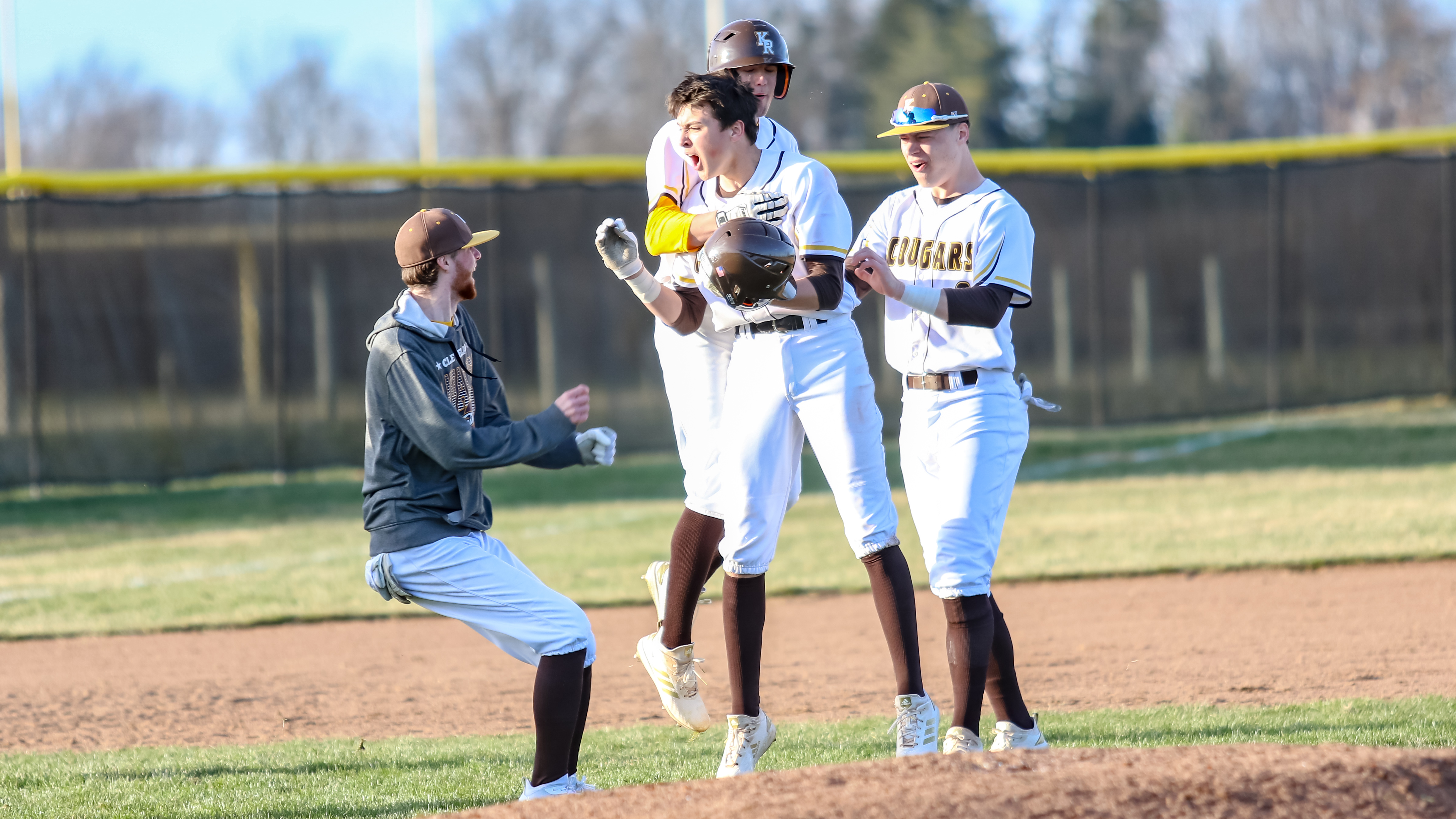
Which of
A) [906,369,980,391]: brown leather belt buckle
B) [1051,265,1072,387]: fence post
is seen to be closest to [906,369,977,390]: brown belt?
[906,369,980,391]: brown leather belt buckle

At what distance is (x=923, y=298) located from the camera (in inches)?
143

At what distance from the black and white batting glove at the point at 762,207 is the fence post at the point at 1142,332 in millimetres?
11177

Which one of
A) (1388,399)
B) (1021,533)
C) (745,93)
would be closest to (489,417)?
(745,93)

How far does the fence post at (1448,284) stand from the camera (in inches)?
559

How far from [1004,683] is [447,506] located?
1.64 m

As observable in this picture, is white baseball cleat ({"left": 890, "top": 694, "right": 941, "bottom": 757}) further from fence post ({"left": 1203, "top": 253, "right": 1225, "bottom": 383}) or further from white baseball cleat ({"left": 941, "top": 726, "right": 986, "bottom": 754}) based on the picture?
fence post ({"left": 1203, "top": 253, "right": 1225, "bottom": 383})

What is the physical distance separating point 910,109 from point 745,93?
464 millimetres

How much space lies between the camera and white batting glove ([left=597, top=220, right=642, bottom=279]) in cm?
366

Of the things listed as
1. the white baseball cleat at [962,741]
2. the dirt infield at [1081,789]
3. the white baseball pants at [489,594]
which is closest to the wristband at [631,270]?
the white baseball pants at [489,594]

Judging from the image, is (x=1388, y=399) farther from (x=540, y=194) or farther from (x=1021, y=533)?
(x=540, y=194)

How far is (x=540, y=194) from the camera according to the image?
44.2 feet

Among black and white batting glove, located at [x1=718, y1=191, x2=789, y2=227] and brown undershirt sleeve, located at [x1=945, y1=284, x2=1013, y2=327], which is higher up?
black and white batting glove, located at [x1=718, y1=191, x2=789, y2=227]

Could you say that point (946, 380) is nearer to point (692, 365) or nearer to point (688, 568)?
point (692, 365)

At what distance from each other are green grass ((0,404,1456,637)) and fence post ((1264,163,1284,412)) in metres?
1.05
